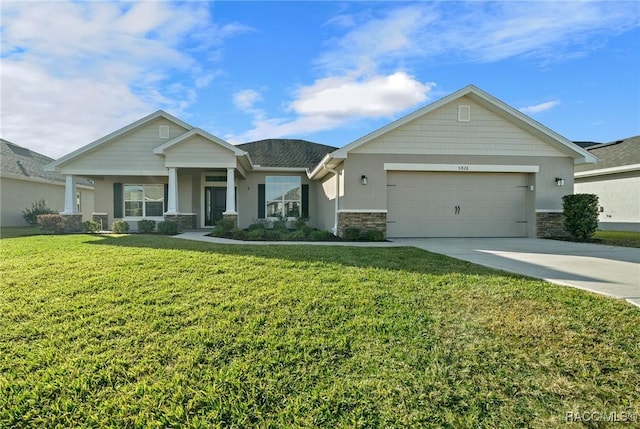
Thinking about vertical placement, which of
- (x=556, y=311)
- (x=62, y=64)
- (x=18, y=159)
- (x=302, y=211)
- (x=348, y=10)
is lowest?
(x=556, y=311)

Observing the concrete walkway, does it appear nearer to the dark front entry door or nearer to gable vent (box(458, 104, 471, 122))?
gable vent (box(458, 104, 471, 122))

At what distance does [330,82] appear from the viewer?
15859mm

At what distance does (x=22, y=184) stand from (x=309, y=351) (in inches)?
899

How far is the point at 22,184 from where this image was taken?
1889cm

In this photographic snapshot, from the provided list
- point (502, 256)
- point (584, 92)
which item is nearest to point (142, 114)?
point (502, 256)

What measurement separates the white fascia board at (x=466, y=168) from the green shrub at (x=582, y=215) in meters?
1.62

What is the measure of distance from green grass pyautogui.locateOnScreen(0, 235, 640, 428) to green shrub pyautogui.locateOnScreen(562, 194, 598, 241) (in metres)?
8.21

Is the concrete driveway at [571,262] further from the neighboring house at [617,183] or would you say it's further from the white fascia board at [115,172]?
the white fascia board at [115,172]

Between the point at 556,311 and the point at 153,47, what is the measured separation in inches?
458

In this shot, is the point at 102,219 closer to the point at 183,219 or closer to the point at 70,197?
the point at 70,197

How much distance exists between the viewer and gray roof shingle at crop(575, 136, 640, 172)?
14883 mm

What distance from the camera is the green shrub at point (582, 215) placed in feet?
36.9

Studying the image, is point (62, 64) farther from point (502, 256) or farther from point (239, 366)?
point (502, 256)

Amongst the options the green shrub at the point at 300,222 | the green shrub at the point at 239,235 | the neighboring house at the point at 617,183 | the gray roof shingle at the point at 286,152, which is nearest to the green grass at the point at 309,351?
the green shrub at the point at 239,235
